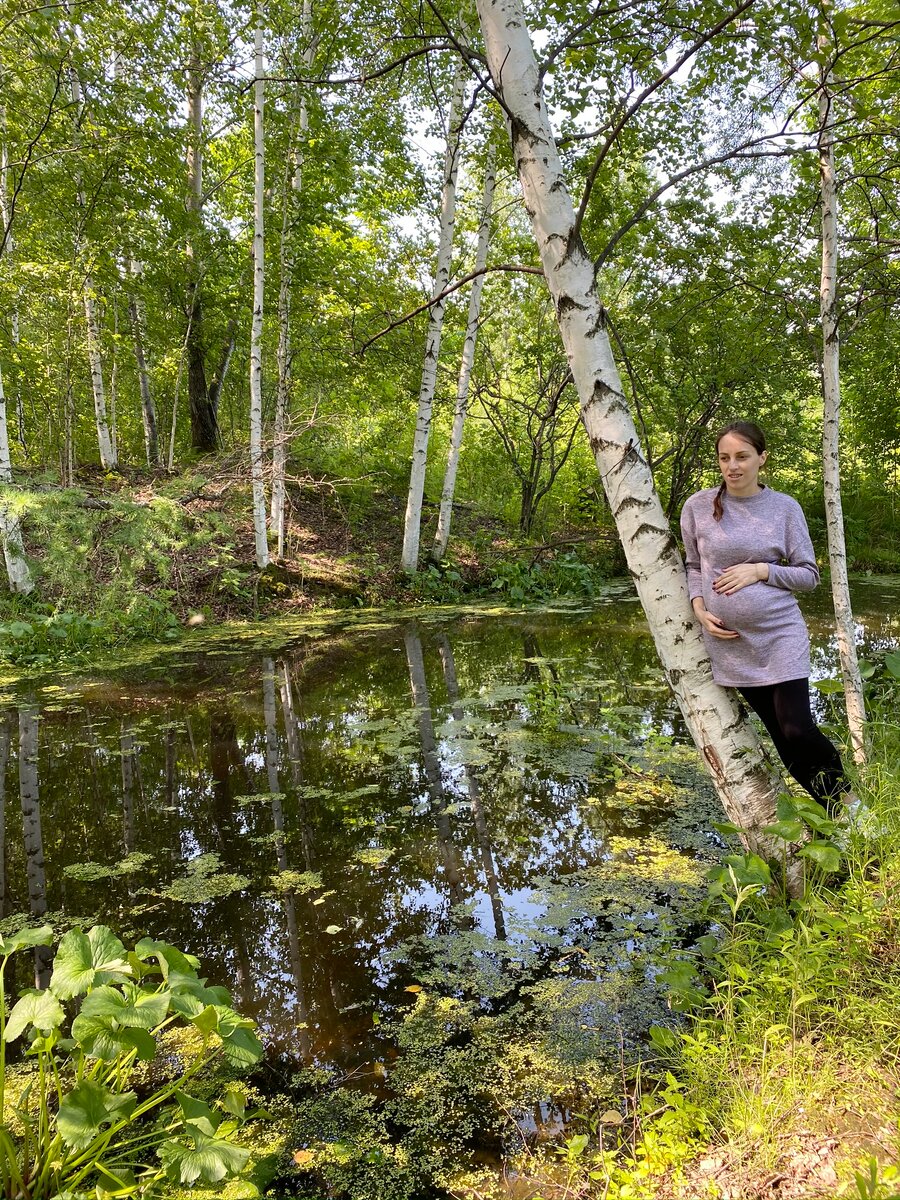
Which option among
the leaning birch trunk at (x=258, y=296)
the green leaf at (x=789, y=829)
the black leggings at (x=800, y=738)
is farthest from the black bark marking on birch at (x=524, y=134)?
the leaning birch trunk at (x=258, y=296)

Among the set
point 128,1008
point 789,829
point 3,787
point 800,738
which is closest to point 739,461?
point 800,738

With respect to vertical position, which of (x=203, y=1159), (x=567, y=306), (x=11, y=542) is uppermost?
(x=567, y=306)

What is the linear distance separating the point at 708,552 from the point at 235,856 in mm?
2634

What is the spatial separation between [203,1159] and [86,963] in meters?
0.44

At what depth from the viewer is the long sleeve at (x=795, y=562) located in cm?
227

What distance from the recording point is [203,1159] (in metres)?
1.28

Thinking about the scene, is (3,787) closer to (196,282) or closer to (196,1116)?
(196,1116)

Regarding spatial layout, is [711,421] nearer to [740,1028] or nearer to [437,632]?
[437,632]

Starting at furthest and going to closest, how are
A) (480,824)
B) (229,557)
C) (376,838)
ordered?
(229,557), (480,824), (376,838)

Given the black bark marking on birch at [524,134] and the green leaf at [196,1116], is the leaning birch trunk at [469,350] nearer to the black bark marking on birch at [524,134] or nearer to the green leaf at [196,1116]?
the black bark marking on birch at [524,134]

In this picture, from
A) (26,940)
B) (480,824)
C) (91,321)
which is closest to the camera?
(26,940)

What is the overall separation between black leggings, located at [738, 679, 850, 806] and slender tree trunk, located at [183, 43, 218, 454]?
1185 centimetres

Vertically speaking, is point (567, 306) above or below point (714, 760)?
above

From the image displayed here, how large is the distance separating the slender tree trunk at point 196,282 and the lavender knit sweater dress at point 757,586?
37.7ft
